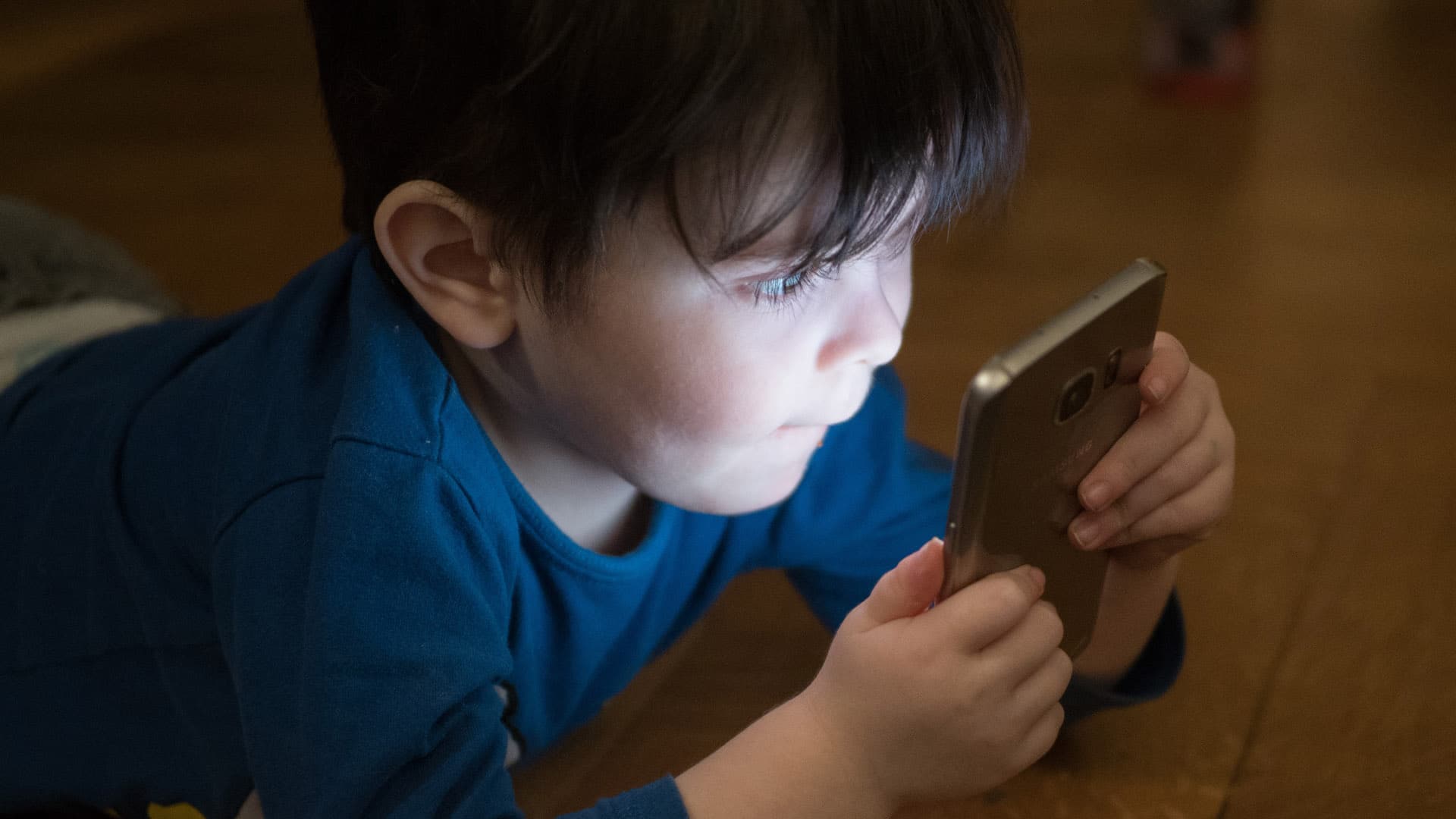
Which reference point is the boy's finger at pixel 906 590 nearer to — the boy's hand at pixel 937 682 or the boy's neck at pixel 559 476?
the boy's hand at pixel 937 682

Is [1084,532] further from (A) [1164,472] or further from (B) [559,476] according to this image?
(B) [559,476]

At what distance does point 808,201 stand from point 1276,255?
67 centimetres

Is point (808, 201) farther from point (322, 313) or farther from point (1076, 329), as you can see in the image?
point (322, 313)

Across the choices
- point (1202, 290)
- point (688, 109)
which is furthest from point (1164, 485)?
point (1202, 290)

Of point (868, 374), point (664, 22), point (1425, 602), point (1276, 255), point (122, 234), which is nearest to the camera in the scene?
point (664, 22)

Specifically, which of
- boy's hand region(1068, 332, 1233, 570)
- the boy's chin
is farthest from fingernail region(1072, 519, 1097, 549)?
the boy's chin

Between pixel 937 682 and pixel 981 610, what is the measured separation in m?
0.02

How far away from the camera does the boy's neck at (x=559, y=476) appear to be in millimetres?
520

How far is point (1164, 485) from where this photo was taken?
0.47 meters

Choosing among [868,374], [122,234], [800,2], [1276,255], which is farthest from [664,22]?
[122,234]

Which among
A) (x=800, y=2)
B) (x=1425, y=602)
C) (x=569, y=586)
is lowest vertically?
(x=1425, y=602)

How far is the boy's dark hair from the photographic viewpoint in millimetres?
363

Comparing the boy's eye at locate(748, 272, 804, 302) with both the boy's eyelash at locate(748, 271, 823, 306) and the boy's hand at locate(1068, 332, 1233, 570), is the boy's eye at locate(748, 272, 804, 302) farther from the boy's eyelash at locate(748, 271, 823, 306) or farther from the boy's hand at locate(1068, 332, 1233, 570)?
the boy's hand at locate(1068, 332, 1233, 570)

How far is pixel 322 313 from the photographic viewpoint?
500mm
